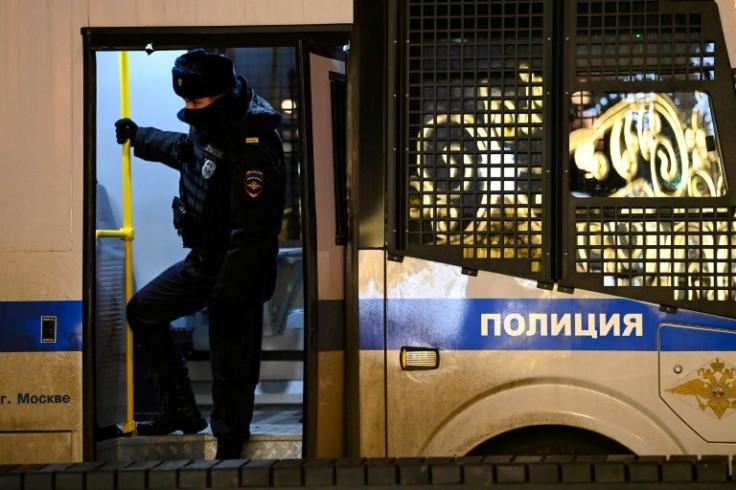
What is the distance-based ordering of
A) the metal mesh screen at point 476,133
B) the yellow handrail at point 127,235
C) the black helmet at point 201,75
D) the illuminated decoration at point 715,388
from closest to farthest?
the illuminated decoration at point 715,388 → the metal mesh screen at point 476,133 → the black helmet at point 201,75 → the yellow handrail at point 127,235

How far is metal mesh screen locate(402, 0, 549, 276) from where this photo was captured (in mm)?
4406

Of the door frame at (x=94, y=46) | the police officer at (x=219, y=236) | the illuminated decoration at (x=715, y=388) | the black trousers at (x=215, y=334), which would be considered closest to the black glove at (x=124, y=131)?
the police officer at (x=219, y=236)

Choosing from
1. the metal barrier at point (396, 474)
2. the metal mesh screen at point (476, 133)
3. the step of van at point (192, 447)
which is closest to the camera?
the metal barrier at point (396, 474)

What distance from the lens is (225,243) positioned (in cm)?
558

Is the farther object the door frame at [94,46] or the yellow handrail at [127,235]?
the yellow handrail at [127,235]

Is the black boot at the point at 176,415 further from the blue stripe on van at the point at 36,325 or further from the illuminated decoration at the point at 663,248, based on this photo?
the illuminated decoration at the point at 663,248

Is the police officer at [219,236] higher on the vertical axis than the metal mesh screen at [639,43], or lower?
lower

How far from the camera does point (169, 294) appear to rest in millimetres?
5809

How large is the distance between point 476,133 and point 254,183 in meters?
1.19

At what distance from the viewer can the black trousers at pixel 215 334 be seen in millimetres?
5414

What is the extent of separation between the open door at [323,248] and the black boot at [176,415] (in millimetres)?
1586

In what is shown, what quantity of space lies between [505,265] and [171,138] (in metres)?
2.33

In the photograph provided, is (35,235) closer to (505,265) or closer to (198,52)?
(198,52)

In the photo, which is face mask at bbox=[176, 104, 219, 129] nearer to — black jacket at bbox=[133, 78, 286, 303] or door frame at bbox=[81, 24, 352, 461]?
black jacket at bbox=[133, 78, 286, 303]
